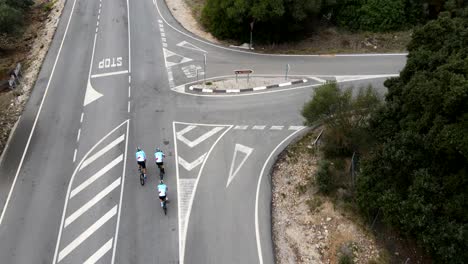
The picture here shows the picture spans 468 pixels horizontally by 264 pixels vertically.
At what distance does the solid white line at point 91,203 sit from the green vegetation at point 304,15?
20710 mm

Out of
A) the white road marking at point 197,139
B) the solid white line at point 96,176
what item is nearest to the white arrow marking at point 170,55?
the white road marking at point 197,139

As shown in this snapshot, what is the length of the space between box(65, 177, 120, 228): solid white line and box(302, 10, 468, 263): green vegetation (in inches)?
495

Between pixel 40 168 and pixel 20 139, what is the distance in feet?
13.6

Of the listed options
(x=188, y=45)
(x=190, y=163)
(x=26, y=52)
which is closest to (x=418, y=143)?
(x=190, y=163)

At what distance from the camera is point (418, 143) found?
62.2ft

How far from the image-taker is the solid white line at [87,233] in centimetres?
2036

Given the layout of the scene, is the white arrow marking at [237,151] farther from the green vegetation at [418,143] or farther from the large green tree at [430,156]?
the large green tree at [430,156]

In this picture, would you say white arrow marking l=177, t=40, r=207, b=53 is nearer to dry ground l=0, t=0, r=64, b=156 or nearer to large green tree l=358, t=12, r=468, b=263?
dry ground l=0, t=0, r=64, b=156

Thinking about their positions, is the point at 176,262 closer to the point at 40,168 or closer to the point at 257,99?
the point at 40,168

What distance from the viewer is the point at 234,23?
39031 mm

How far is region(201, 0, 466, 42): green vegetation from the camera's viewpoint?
36656 mm

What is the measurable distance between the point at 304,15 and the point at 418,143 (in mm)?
22048

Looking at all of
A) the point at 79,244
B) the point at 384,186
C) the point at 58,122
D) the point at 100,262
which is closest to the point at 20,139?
the point at 58,122

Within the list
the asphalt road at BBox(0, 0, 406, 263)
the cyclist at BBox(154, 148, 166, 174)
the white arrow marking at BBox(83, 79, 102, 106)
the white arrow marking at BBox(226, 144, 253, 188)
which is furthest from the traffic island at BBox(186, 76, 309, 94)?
the cyclist at BBox(154, 148, 166, 174)
